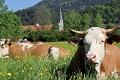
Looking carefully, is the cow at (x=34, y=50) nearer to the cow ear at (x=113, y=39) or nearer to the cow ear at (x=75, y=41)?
the cow ear at (x=75, y=41)

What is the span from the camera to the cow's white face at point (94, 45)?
6.53 metres

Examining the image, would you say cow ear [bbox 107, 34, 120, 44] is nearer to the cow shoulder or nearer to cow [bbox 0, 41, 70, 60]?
the cow shoulder

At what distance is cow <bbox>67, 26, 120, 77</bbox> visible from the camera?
22.0 feet

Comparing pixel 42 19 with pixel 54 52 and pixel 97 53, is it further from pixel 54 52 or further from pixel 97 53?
pixel 97 53

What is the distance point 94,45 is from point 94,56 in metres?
0.45

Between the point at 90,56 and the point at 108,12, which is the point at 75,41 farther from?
the point at 108,12

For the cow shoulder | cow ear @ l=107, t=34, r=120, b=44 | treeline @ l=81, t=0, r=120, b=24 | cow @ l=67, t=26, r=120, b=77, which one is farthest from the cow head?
treeline @ l=81, t=0, r=120, b=24

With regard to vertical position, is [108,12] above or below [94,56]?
below

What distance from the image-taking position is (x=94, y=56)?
21.4ft

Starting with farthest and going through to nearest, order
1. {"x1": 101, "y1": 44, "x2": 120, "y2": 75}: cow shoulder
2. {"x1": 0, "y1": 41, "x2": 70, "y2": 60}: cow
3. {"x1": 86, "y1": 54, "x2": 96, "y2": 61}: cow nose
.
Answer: {"x1": 0, "y1": 41, "x2": 70, "y2": 60}: cow → {"x1": 101, "y1": 44, "x2": 120, "y2": 75}: cow shoulder → {"x1": 86, "y1": 54, "x2": 96, "y2": 61}: cow nose

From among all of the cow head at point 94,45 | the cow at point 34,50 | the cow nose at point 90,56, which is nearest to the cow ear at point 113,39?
the cow head at point 94,45

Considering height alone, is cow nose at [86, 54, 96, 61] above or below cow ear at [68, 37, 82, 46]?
below

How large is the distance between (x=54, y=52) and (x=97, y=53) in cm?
843

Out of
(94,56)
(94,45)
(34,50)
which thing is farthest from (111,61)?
(34,50)
